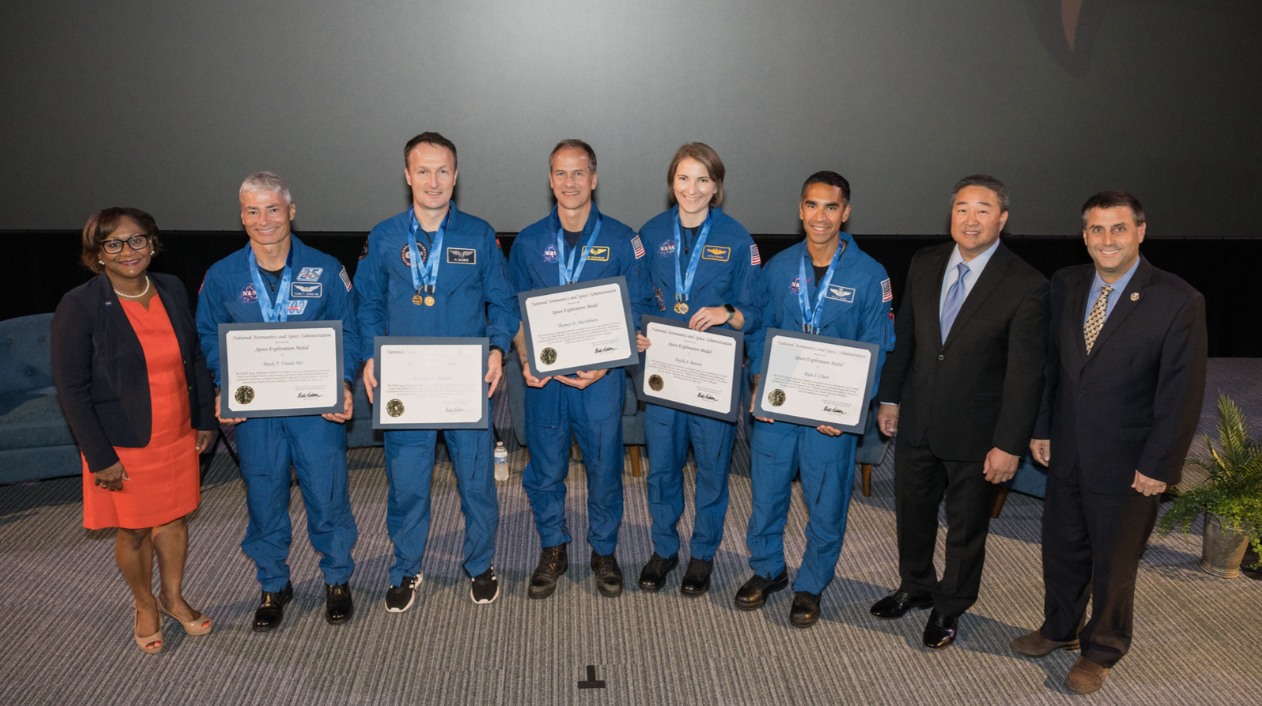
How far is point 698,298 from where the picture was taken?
2.98 metres

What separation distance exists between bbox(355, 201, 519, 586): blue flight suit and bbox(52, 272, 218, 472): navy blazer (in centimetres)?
72

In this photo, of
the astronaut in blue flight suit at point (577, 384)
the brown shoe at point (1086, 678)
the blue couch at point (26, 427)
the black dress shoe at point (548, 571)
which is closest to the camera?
the brown shoe at point (1086, 678)

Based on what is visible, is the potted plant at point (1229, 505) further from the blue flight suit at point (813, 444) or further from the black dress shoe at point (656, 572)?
the black dress shoe at point (656, 572)

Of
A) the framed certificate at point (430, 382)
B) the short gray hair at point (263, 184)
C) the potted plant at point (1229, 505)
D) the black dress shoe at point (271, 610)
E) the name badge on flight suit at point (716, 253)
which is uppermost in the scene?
the short gray hair at point (263, 184)

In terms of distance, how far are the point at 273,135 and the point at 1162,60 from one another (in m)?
7.47

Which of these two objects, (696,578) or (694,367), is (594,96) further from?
(696,578)

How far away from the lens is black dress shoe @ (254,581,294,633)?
3006 mm

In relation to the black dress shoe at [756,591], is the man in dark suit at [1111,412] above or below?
above

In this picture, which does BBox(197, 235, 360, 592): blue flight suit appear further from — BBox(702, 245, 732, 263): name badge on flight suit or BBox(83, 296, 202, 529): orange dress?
BBox(702, 245, 732, 263): name badge on flight suit

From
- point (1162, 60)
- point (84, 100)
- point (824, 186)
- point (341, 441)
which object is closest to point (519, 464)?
point (341, 441)

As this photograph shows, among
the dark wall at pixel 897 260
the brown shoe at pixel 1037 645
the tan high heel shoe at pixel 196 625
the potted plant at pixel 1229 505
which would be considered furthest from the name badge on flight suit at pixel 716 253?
the dark wall at pixel 897 260

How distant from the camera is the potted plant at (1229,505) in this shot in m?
3.26

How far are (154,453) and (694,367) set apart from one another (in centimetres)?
194

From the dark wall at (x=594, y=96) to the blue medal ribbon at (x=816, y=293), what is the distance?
12.6 feet
